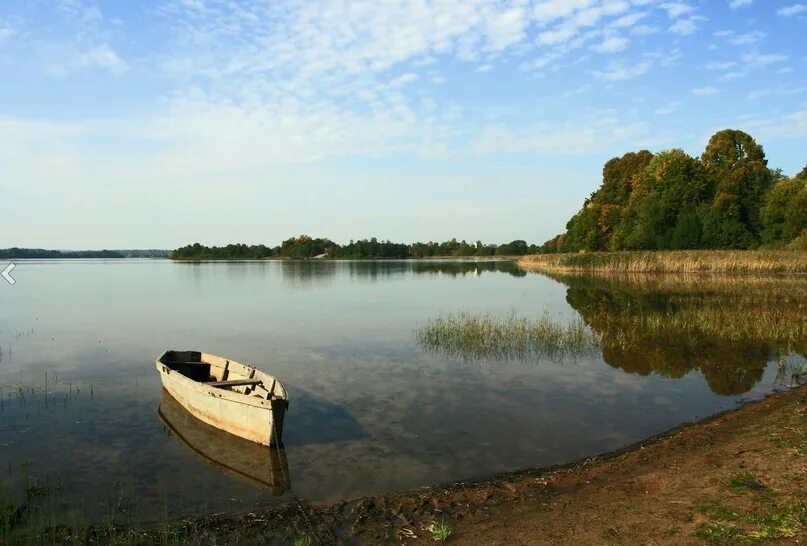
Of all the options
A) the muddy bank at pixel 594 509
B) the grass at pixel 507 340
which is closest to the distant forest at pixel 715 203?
the grass at pixel 507 340

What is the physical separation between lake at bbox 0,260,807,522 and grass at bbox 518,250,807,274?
78.1 feet

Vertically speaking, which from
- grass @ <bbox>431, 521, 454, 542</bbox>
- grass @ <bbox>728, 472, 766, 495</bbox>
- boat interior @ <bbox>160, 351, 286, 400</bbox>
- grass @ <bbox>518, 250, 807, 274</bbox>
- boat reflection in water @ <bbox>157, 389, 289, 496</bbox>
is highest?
grass @ <bbox>518, 250, 807, 274</bbox>

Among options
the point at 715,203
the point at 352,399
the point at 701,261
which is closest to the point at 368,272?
the point at 701,261

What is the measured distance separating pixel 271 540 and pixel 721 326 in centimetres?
2050

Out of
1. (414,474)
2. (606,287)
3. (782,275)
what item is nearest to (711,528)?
(414,474)

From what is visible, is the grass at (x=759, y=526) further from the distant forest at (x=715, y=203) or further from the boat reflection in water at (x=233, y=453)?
the distant forest at (x=715, y=203)

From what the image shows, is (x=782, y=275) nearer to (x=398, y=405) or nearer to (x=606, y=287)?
(x=606, y=287)

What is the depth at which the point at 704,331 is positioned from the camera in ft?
69.4

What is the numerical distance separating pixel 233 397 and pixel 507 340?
11.7m

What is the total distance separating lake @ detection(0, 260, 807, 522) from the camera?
9.04 metres

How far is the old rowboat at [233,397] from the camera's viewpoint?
1010 cm

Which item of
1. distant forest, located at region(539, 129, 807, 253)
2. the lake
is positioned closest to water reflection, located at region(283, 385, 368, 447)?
the lake

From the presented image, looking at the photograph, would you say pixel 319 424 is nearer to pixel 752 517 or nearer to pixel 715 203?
pixel 752 517

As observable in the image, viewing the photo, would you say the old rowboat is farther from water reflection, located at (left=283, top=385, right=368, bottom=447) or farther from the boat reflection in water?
water reflection, located at (left=283, top=385, right=368, bottom=447)
